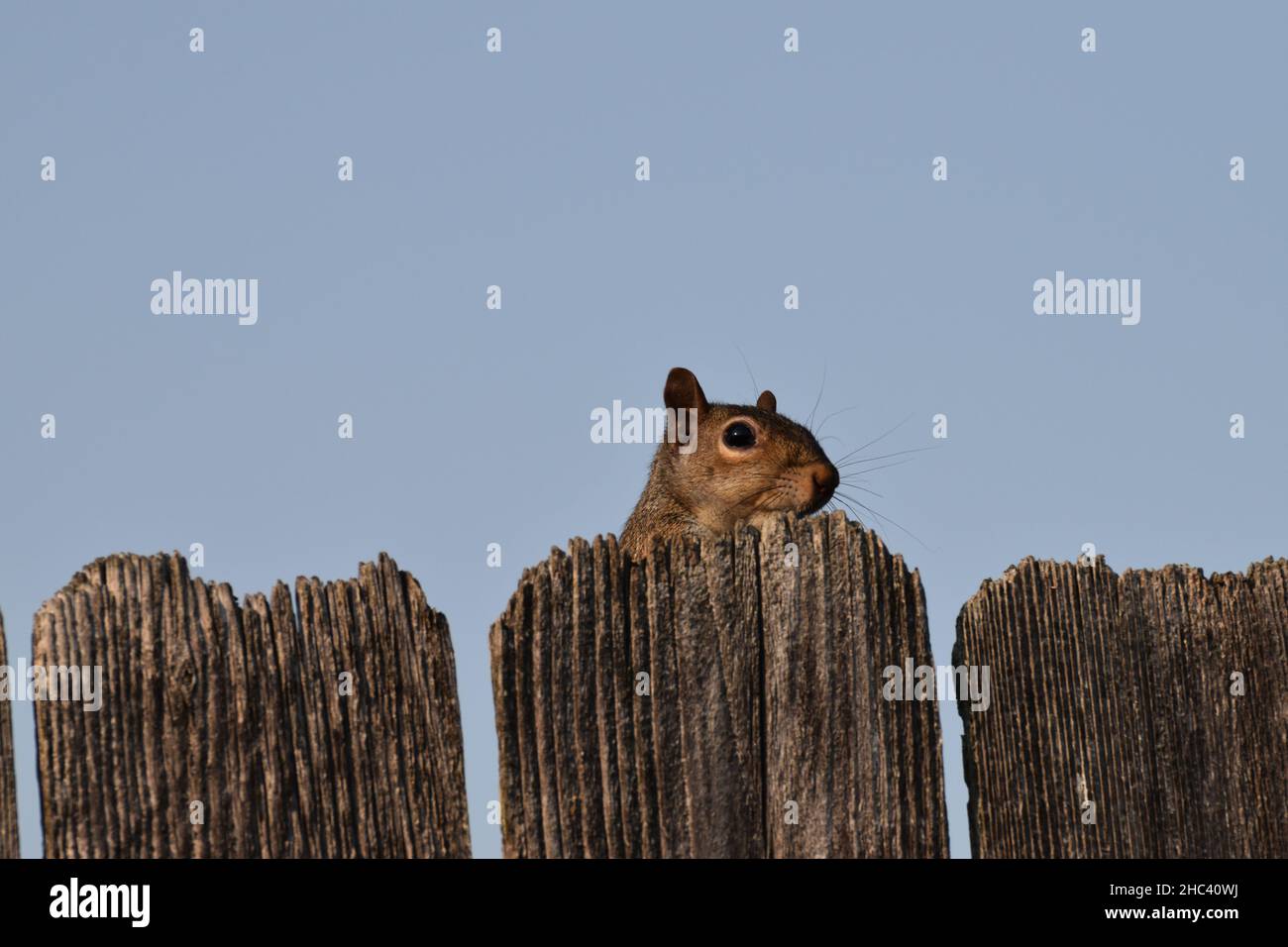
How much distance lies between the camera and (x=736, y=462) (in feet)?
25.0

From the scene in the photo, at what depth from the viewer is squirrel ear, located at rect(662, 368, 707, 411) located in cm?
778

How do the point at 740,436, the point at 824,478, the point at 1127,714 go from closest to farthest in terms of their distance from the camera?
the point at 1127,714 < the point at 824,478 < the point at 740,436

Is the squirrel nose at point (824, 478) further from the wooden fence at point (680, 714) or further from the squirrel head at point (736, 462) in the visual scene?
the wooden fence at point (680, 714)

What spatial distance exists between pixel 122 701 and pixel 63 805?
24 centimetres

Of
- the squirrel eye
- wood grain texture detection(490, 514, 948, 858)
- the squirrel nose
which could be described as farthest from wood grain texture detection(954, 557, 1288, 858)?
the squirrel eye

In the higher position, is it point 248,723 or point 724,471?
point 724,471

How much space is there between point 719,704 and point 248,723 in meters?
1.02

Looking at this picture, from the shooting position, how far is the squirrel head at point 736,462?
288 inches

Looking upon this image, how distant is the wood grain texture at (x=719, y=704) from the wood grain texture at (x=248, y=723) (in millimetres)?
174

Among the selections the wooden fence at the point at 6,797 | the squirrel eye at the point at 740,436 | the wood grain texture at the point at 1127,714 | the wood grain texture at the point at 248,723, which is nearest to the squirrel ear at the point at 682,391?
the squirrel eye at the point at 740,436

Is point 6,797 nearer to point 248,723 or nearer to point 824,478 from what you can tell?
point 248,723

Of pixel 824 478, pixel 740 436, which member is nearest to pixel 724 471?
pixel 740 436
